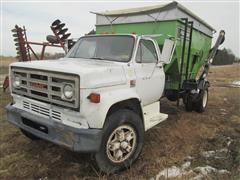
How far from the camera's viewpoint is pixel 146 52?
16.5 ft

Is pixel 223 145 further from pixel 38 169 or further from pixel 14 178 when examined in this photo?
pixel 14 178

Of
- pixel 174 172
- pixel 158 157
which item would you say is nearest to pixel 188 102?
pixel 158 157

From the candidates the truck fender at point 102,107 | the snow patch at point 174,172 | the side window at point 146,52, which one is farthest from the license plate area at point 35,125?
the side window at point 146,52

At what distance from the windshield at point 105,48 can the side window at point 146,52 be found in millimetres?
218

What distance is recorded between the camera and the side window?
4819 mm

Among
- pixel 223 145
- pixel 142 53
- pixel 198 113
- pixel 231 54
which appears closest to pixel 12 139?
pixel 142 53

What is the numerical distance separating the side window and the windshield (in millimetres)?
218

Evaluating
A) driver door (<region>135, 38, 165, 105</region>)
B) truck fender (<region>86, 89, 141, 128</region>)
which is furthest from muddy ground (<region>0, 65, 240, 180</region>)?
driver door (<region>135, 38, 165, 105</region>)

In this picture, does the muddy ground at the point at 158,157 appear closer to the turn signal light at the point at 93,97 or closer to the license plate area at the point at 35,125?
the license plate area at the point at 35,125

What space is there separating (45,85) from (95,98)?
2.92 ft

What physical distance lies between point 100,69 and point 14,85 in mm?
1707

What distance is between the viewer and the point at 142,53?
16.1 feet

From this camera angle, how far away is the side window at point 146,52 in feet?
15.8

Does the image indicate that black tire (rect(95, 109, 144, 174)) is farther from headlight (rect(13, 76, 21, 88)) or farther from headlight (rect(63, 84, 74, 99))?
headlight (rect(13, 76, 21, 88))
